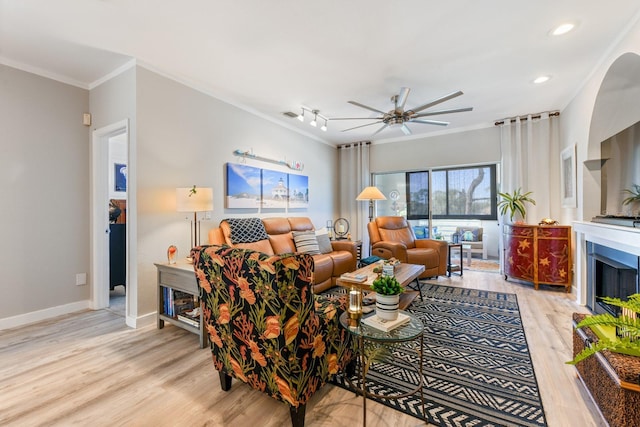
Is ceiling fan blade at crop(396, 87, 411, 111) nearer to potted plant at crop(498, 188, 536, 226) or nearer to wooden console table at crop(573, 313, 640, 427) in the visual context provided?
wooden console table at crop(573, 313, 640, 427)

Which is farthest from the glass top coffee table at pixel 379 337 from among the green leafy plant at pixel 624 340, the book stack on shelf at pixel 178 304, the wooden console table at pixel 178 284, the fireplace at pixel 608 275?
the fireplace at pixel 608 275

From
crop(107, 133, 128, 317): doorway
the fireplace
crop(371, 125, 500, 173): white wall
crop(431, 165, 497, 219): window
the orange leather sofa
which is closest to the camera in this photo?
the fireplace

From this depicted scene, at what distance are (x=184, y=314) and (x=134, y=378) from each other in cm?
70

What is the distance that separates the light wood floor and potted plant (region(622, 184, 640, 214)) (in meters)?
1.29

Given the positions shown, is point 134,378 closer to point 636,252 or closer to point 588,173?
point 636,252

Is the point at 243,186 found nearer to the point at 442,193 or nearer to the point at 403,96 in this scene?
the point at 403,96

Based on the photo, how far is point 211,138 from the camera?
352 cm

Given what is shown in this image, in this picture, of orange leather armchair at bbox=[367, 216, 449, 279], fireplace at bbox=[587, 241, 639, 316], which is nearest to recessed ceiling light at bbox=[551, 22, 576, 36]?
fireplace at bbox=[587, 241, 639, 316]

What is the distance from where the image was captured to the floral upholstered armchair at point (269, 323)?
129 cm

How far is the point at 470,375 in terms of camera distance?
1.93m

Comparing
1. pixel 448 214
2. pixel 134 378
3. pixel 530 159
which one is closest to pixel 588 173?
pixel 530 159

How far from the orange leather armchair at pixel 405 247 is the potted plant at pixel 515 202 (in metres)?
1.14

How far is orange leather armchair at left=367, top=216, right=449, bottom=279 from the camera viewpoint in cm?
423

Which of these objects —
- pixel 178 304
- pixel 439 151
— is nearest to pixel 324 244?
pixel 178 304
